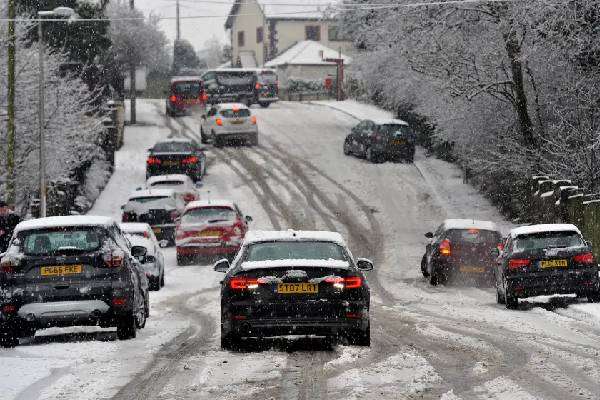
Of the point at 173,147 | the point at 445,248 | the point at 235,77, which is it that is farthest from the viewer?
the point at 235,77

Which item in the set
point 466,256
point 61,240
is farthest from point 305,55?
point 61,240

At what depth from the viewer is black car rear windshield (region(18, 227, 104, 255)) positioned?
16.5m

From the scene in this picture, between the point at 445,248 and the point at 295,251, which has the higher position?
the point at 295,251

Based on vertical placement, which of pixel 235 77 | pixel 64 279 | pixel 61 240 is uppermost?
pixel 61 240

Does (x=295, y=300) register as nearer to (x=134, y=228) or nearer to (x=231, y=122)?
(x=134, y=228)

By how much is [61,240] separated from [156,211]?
19.7 m

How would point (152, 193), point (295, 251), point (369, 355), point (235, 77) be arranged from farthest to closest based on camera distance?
point (235, 77) < point (152, 193) < point (295, 251) < point (369, 355)

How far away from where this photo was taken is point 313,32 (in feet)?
356

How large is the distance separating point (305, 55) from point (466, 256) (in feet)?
233

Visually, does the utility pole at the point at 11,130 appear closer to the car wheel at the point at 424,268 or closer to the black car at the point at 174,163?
the black car at the point at 174,163

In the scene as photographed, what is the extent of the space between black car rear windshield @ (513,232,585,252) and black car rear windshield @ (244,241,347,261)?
24.7 ft

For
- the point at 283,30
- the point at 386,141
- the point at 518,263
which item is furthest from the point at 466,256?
the point at 283,30

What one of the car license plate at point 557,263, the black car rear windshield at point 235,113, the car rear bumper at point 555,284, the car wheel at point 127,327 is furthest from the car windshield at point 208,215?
the black car rear windshield at point 235,113

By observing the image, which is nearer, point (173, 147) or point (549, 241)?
point (549, 241)
